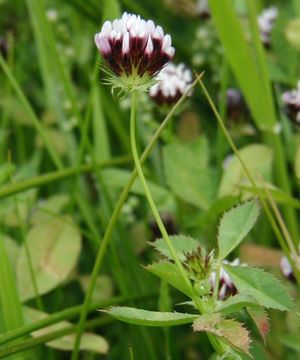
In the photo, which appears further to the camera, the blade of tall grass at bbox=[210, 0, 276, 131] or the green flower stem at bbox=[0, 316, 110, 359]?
the blade of tall grass at bbox=[210, 0, 276, 131]

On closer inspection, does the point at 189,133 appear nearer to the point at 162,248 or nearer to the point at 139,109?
the point at 139,109

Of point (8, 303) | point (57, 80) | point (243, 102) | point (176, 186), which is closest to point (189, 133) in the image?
point (243, 102)

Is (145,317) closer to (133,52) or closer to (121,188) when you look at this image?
(133,52)

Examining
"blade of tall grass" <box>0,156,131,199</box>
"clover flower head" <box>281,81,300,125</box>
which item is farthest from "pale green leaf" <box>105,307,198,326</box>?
"clover flower head" <box>281,81,300,125</box>

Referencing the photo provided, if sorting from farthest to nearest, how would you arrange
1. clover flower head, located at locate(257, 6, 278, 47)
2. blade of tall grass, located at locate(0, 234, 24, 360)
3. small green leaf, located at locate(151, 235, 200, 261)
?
clover flower head, located at locate(257, 6, 278, 47)
blade of tall grass, located at locate(0, 234, 24, 360)
small green leaf, located at locate(151, 235, 200, 261)

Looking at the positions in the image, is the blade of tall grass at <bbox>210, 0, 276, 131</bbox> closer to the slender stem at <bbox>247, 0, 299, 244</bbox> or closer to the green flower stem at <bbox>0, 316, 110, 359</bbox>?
the slender stem at <bbox>247, 0, 299, 244</bbox>

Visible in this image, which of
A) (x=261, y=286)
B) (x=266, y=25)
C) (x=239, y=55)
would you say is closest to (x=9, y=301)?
(x=261, y=286)
